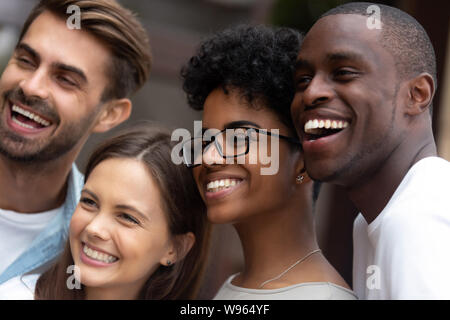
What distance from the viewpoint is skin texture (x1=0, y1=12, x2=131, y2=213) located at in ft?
8.35

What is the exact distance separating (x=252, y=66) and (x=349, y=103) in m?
0.52

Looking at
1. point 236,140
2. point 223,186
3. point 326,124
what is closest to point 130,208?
point 223,186

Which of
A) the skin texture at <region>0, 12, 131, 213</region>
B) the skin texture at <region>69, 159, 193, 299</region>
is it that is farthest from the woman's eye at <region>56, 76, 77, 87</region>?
the skin texture at <region>69, 159, 193, 299</region>

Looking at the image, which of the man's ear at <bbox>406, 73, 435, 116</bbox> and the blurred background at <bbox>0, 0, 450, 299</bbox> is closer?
the man's ear at <bbox>406, 73, 435, 116</bbox>

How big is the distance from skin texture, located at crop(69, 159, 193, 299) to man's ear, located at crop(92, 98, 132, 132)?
58cm

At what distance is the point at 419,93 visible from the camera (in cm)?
169

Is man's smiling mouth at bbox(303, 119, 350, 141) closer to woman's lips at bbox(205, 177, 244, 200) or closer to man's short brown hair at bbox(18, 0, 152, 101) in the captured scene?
woman's lips at bbox(205, 177, 244, 200)

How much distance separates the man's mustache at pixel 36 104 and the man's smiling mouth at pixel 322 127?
130 centimetres

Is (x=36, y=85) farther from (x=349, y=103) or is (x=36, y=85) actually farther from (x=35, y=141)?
(x=349, y=103)

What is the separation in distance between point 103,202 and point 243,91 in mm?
698

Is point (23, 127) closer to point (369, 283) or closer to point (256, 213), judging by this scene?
point (256, 213)

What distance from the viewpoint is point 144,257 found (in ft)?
7.25
